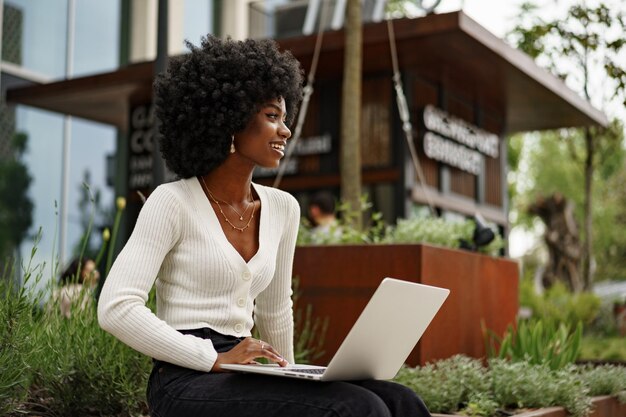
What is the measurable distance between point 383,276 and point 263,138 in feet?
11.0

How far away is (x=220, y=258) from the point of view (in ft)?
9.08

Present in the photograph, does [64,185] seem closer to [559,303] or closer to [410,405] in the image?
[559,303]

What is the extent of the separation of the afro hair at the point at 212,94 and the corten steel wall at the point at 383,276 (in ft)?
10.7

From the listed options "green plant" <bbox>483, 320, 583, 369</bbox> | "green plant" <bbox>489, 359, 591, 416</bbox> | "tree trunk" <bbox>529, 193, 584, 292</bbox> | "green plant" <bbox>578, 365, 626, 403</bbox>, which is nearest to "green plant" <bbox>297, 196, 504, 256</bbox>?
"green plant" <bbox>483, 320, 583, 369</bbox>

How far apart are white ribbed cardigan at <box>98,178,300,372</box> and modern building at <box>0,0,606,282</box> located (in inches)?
301

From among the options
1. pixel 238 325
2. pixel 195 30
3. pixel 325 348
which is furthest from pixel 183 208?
pixel 195 30

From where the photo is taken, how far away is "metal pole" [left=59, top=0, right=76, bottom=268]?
13.5 m

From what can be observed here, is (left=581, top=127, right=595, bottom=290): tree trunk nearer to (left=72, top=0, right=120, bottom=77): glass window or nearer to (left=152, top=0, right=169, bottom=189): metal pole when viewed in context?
(left=72, top=0, right=120, bottom=77): glass window

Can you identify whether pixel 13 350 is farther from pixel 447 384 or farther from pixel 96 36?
pixel 96 36

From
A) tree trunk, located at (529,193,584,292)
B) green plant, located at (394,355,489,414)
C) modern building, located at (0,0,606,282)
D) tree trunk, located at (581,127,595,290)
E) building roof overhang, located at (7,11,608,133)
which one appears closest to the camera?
green plant, located at (394,355,489,414)

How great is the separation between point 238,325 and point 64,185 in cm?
1121

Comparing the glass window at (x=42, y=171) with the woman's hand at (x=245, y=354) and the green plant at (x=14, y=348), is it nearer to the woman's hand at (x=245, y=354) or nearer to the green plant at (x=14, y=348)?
the green plant at (x=14, y=348)

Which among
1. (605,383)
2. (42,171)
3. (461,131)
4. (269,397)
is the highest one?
(461,131)

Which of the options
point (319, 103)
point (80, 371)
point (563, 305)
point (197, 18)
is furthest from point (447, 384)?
point (197, 18)
